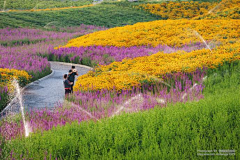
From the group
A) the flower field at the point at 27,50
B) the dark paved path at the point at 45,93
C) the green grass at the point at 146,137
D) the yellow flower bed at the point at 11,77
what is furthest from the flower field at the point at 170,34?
the green grass at the point at 146,137

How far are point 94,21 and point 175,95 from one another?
96.8 feet

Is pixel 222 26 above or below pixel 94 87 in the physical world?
above

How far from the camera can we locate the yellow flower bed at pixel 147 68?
34.3 feet

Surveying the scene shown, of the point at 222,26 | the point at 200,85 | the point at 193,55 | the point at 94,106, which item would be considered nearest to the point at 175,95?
the point at 200,85

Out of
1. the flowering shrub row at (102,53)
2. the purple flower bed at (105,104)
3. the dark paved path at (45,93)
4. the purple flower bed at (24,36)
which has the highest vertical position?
the purple flower bed at (24,36)

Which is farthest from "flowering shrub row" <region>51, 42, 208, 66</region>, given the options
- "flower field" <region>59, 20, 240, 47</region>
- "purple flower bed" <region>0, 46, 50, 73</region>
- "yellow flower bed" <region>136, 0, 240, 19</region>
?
"yellow flower bed" <region>136, 0, 240, 19</region>

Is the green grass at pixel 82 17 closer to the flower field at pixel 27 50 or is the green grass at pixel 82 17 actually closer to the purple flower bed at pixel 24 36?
the flower field at pixel 27 50

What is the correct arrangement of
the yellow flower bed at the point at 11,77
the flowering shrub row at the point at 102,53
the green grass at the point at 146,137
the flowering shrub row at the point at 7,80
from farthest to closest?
the flowering shrub row at the point at 102,53 < the yellow flower bed at the point at 11,77 < the flowering shrub row at the point at 7,80 < the green grass at the point at 146,137

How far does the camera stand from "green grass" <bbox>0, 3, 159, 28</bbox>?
32375 mm

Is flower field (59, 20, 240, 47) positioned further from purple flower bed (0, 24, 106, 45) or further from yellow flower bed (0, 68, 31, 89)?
yellow flower bed (0, 68, 31, 89)

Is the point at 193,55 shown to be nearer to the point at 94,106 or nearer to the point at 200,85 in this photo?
the point at 200,85

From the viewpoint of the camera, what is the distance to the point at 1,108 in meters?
9.39

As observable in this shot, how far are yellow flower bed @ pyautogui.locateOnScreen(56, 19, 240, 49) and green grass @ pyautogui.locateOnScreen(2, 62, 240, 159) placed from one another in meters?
11.4

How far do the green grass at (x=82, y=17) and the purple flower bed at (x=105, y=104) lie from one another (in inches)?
882
